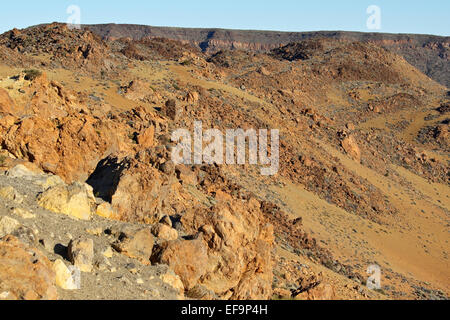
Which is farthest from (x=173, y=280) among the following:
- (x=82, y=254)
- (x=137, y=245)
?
(x=82, y=254)

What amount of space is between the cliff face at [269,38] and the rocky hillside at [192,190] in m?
67.2

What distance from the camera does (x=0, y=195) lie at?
268 inches

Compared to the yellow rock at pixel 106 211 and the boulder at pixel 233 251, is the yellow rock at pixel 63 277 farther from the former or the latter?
the yellow rock at pixel 106 211

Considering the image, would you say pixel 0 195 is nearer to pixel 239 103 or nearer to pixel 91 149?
pixel 91 149

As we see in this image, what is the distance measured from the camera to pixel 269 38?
369ft

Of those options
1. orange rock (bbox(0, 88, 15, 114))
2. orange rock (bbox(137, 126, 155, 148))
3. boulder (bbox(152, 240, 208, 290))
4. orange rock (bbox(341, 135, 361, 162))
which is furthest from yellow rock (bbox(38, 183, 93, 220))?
orange rock (bbox(341, 135, 361, 162))

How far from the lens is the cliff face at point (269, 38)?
10231cm

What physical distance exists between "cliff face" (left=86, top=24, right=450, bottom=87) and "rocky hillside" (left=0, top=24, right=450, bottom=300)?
221 ft

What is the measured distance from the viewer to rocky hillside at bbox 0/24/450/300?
6.65 meters

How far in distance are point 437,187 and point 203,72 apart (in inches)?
675

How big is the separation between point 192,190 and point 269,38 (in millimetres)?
104706

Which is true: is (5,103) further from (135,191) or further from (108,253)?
(108,253)

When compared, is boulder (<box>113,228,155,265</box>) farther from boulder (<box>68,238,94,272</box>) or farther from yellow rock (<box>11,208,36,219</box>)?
yellow rock (<box>11,208,36,219</box>)

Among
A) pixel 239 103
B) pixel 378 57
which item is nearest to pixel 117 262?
pixel 239 103
